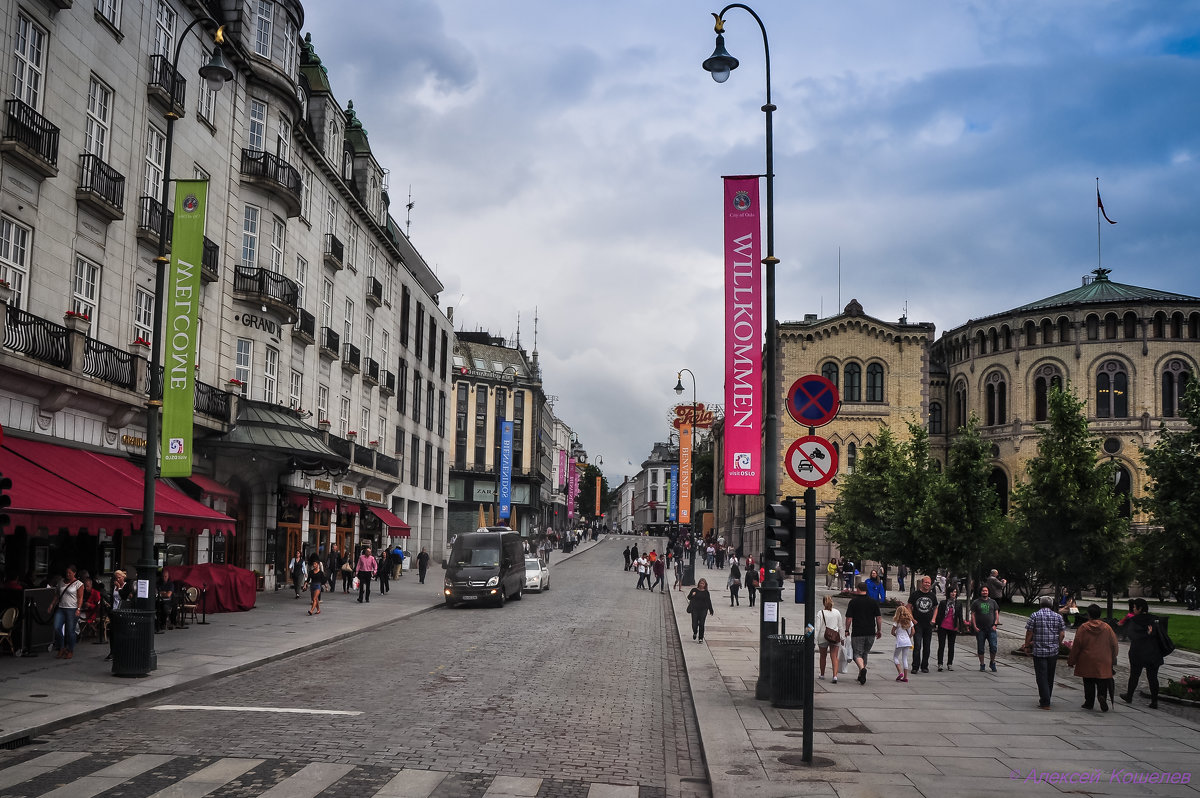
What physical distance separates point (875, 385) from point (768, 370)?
4686 cm

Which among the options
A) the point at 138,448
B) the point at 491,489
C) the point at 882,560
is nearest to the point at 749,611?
the point at 882,560

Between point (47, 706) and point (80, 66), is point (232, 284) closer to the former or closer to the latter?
point (80, 66)

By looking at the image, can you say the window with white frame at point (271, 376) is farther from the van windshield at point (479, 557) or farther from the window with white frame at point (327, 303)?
the van windshield at point (479, 557)

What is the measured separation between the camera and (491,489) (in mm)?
91562

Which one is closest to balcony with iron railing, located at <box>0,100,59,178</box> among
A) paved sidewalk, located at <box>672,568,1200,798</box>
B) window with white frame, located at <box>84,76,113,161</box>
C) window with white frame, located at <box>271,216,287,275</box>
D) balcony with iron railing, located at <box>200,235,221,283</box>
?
window with white frame, located at <box>84,76,113,161</box>

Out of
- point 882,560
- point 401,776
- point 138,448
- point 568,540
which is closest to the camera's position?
point 401,776

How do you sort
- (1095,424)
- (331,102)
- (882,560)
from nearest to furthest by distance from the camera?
(882,560)
(331,102)
(1095,424)

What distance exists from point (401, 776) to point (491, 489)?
8272cm

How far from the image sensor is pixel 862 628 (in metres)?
17.1

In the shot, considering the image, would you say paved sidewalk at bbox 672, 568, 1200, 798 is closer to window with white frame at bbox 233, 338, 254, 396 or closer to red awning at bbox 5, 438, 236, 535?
red awning at bbox 5, 438, 236, 535

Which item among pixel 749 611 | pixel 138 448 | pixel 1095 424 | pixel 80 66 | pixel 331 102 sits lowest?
pixel 749 611

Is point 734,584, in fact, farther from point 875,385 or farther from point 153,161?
point 875,385

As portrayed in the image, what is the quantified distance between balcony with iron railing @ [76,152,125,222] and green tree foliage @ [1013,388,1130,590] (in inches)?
1027

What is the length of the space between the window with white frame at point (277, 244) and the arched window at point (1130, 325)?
49220mm
